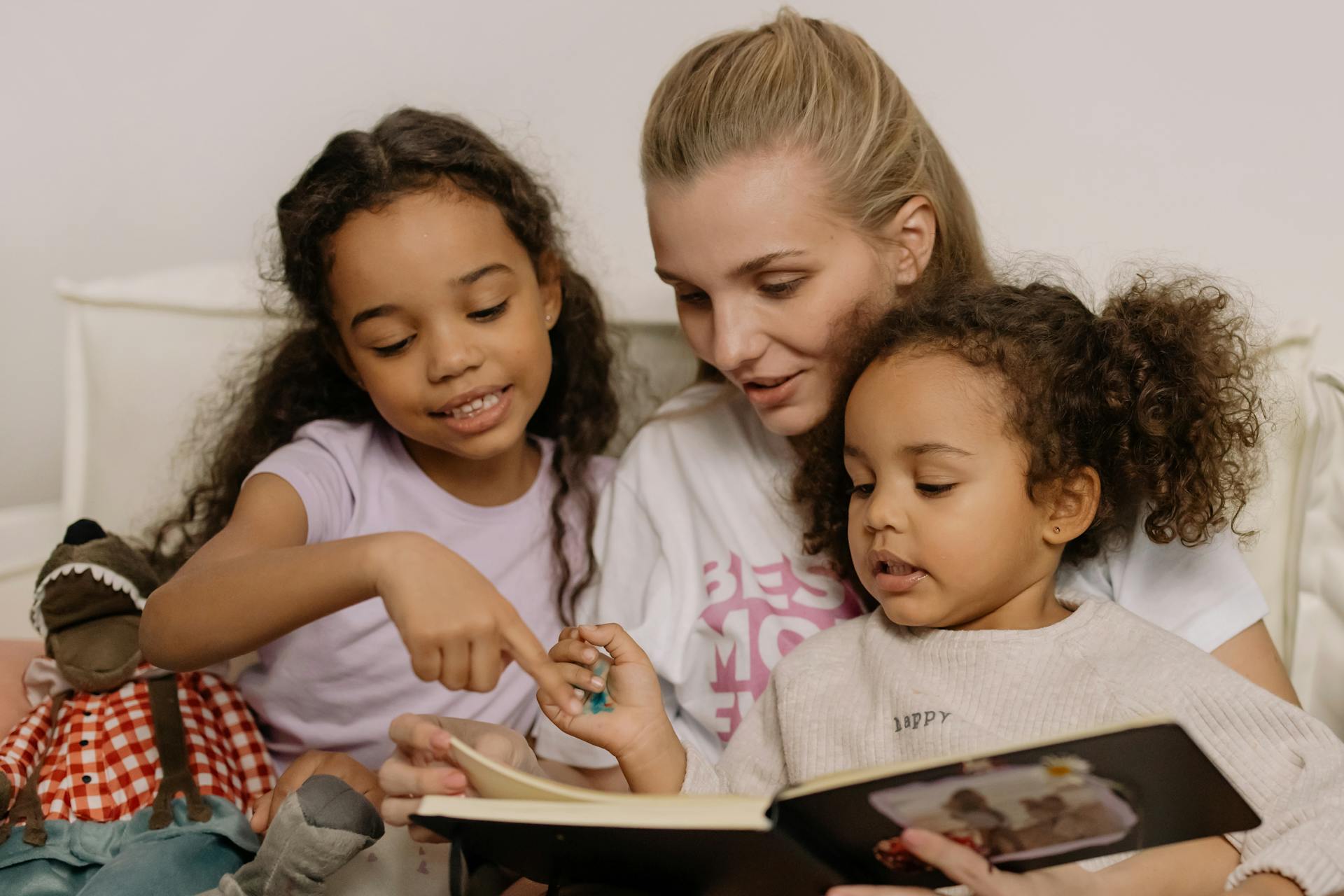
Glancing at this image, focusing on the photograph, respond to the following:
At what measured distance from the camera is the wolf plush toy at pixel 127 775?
1251 millimetres

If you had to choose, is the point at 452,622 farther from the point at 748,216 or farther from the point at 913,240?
the point at 913,240

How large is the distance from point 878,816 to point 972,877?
0.11 m

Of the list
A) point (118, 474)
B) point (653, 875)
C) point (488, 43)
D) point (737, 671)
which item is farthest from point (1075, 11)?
point (118, 474)

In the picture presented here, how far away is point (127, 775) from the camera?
154 cm

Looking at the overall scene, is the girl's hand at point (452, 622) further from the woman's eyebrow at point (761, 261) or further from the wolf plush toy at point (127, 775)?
the woman's eyebrow at point (761, 261)

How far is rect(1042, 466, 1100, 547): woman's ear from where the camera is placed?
1361mm

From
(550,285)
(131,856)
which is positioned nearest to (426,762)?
(131,856)

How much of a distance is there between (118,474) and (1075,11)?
1704 millimetres

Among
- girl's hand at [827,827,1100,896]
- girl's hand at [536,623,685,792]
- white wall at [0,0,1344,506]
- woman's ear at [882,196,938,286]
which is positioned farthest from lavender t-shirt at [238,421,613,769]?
girl's hand at [827,827,1100,896]

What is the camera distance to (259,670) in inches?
67.8

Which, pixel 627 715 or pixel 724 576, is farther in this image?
pixel 724 576

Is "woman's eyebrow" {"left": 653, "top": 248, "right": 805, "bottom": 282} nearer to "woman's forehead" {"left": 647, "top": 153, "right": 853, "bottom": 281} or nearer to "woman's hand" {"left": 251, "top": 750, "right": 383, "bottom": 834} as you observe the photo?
"woman's forehead" {"left": 647, "top": 153, "right": 853, "bottom": 281}

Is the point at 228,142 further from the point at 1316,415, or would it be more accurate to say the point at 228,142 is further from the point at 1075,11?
the point at 1316,415

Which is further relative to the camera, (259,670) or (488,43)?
(488,43)
